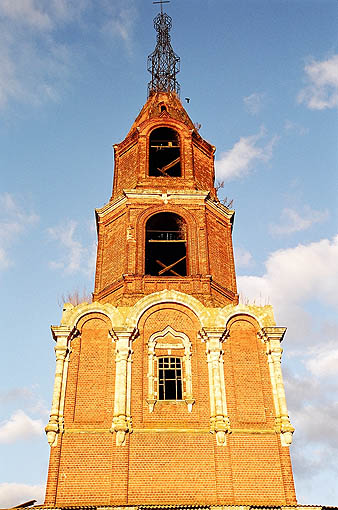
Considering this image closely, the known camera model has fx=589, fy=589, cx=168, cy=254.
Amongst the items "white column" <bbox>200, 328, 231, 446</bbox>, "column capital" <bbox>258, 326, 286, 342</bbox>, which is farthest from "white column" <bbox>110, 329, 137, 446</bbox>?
"column capital" <bbox>258, 326, 286, 342</bbox>

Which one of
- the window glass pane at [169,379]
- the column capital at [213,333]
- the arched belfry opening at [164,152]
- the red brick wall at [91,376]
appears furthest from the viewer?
the arched belfry opening at [164,152]

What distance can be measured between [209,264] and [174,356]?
170 inches

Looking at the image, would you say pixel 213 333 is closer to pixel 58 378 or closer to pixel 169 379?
pixel 169 379

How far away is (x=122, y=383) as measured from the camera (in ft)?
57.9

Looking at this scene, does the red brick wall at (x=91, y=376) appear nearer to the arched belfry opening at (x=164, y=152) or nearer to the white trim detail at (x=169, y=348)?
the white trim detail at (x=169, y=348)

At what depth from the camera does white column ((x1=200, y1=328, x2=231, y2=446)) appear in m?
17.0

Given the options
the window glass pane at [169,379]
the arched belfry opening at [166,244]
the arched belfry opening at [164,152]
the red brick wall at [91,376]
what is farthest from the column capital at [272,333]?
the arched belfry opening at [164,152]

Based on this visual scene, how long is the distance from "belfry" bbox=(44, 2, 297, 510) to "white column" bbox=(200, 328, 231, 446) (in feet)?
0.10

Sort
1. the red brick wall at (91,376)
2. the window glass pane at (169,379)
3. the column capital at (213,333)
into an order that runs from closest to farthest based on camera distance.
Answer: the red brick wall at (91,376) → the window glass pane at (169,379) → the column capital at (213,333)

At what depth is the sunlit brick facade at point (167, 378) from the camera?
53.1 feet

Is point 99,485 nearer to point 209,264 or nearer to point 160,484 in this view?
point 160,484

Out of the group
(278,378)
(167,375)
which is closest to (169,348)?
(167,375)

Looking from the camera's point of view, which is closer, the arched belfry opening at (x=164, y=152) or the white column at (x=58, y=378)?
the white column at (x=58, y=378)

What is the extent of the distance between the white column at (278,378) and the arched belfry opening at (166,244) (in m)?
4.84
